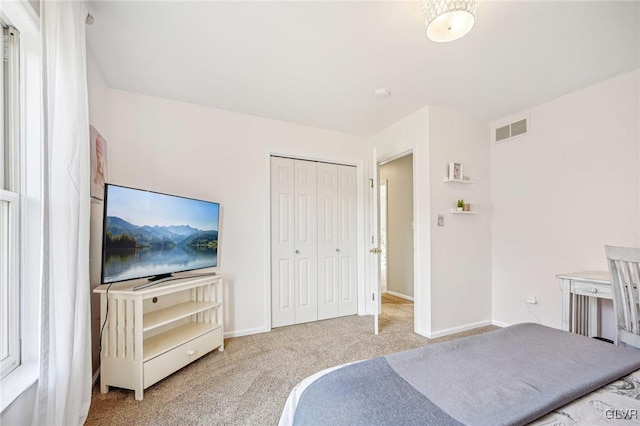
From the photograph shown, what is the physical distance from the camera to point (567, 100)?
2.69 metres

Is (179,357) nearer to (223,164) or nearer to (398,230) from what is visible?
(223,164)

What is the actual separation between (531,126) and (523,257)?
56.2 inches

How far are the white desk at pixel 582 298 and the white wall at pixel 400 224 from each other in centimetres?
229

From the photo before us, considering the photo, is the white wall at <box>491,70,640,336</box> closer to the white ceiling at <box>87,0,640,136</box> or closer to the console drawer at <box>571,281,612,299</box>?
the white ceiling at <box>87,0,640,136</box>

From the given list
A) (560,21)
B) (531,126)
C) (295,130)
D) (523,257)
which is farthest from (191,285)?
(531,126)

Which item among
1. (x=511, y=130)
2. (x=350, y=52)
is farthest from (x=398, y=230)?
(x=350, y=52)

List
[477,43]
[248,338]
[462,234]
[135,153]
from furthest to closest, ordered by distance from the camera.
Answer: [462,234] → [248,338] → [135,153] → [477,43]

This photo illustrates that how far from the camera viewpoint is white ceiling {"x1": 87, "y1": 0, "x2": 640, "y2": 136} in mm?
1648

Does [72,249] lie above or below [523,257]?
above

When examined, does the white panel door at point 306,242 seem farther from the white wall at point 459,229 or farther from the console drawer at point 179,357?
the white wall at point 459,229

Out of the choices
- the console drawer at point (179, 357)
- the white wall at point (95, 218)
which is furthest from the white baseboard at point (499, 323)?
the white wall at point (95, 218)

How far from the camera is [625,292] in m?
1.71

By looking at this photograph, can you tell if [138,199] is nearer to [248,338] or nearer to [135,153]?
[135,153]

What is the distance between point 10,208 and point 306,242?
2522 mm
